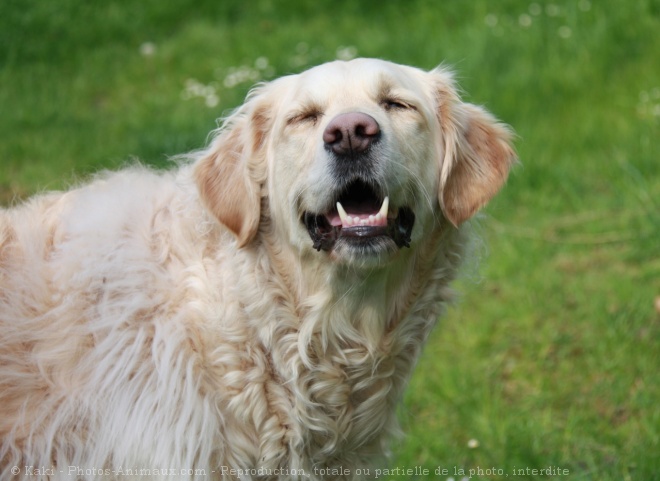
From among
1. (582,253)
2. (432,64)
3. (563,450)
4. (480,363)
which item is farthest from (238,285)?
(432,64)

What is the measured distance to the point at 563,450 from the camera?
4184 mm

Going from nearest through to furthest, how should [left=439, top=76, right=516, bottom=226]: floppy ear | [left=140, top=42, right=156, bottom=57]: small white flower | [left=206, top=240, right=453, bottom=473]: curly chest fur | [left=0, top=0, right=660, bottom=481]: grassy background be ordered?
[left=206, top=240, right=453, bottom=473]: curly chest fur
[left=439, top=76, right=516, bottom=226]: floppy ear
[left=0, top=0, right=660, bottom=481]: grassy background
[left=140, top=42, right=156, bottom=57]: small white flower

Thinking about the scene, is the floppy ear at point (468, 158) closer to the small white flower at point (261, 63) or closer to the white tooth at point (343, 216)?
the white tooth at point (343, 216)

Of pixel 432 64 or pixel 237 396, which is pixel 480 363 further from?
pixel 432 64

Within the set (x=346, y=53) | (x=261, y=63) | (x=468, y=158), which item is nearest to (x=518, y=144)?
(x=346, y=53)

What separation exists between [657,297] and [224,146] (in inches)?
115

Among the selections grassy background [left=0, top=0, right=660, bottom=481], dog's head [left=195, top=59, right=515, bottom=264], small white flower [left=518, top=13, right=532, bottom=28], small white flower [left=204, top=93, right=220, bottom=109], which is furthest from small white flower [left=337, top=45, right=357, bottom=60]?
dog's head [left=195, top=59, right=515, bottom=264]

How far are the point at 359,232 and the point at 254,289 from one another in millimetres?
430

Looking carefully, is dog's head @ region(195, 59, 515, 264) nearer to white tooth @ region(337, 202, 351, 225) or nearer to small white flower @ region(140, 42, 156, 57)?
white tooth @ region(337, 202, 351, 225)

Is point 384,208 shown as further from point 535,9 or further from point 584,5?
point 535,9

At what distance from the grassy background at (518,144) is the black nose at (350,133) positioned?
2.94 ft

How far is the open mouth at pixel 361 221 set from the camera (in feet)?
9.97

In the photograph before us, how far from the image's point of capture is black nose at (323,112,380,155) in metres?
2.96

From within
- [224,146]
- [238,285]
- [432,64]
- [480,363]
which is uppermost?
[224,146]
